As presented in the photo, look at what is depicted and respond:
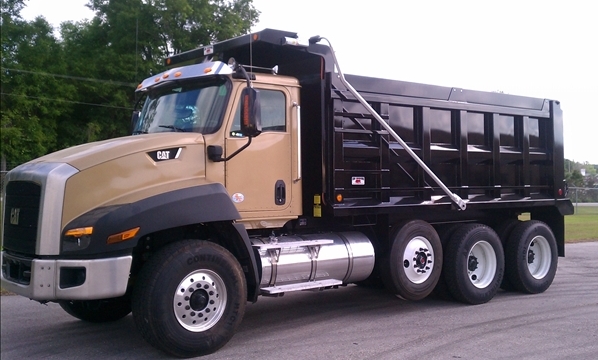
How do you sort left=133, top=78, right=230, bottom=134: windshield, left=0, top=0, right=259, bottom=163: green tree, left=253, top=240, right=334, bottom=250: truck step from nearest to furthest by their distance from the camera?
left=133, top=78, right=230, bottom=134: windshield < left=253, top=240, right=334, bottom=250: truck step < left=0, top=0, right=259, bottom=163: green tree

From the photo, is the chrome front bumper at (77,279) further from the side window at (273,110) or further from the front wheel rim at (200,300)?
the side window at (273,110)

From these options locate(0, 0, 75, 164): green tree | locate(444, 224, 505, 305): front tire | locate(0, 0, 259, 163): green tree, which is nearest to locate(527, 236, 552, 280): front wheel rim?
locate(444, 224, 505, 305): front tire

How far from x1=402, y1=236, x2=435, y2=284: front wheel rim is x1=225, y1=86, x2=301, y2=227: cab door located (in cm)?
187

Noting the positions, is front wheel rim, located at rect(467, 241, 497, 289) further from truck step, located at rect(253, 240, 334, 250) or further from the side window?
the side window

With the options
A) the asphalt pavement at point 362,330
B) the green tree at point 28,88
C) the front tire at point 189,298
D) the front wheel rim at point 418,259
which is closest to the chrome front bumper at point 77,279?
the front tire at point 189,298

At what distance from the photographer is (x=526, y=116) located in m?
10.2

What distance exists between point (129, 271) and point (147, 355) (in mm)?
1050

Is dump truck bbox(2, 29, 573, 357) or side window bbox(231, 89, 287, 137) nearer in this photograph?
dump truck bbox(2, 29, 573, 357)

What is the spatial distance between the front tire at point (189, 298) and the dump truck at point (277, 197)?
0.6 inches

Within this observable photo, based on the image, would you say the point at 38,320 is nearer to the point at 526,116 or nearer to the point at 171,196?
the point at 171,196

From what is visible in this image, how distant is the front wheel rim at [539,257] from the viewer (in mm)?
10234

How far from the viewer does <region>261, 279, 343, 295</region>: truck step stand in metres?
7.00

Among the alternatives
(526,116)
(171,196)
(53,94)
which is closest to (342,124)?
(171,196)

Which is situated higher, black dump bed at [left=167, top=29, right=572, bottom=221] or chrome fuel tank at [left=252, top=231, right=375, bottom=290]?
black dump bed at [left=167, top=29, right=572, bottom=221]
